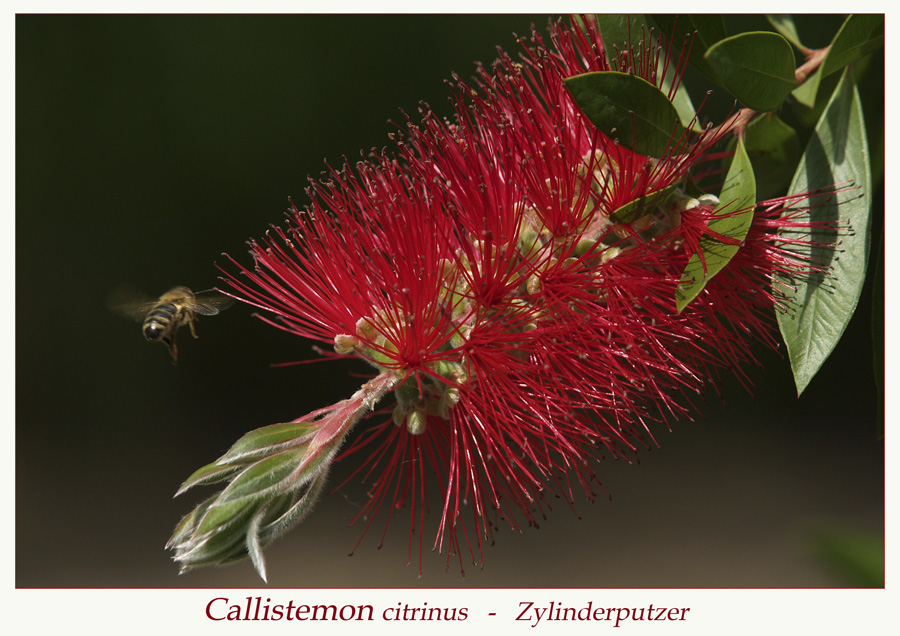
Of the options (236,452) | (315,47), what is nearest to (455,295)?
(236,452)

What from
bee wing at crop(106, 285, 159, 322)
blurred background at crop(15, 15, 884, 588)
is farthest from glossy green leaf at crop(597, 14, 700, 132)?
blurred background at crop(15, 15, 884, 588)

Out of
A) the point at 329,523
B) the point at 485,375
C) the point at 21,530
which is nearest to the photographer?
the point at 485,375

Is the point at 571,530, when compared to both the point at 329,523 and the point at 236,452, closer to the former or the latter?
the point at 329,523

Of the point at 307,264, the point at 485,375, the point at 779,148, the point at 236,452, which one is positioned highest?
the point at 779,148

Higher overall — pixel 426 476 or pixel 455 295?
pixel 455 295

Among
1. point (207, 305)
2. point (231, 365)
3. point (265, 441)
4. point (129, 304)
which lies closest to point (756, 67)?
point (265, 441)

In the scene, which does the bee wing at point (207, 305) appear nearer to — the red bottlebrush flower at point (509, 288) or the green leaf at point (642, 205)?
the red bottlebrush flower at point (509, 288)
